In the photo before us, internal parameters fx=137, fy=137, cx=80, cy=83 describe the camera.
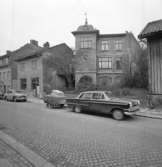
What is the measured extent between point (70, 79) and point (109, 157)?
880 inches

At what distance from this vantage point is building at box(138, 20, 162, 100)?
11000 millimetres

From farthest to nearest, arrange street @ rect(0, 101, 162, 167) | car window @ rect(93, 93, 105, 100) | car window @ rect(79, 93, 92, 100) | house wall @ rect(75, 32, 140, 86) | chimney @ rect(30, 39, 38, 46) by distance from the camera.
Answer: chimney @ rect(30, 39, 38, 46)
house wall @ rect(75, 32, 140, 86)
car window @ rect(79, 93, 92, 100)
car window @ rect(93, 93, 105, 100)
street @ rect(0, 101, 162, 167)

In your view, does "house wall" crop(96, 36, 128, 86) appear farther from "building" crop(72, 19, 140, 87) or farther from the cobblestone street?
the cobblestone street

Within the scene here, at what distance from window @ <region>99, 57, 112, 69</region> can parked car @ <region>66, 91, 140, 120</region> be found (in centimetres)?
1439

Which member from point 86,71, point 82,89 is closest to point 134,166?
point 82,89

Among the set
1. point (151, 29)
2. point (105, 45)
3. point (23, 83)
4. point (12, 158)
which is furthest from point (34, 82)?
point (12, 158)

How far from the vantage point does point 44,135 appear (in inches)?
209

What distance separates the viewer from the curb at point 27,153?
3.34 meters

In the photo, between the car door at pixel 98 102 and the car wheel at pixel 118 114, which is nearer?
the car wheel at pixel 118 114

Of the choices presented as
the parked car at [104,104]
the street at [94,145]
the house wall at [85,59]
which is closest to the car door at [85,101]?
the parked car at [104,104]

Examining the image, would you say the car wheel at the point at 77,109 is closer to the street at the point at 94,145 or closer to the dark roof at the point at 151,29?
the street at the point at 94,145

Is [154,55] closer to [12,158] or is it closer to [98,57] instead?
[12,158]

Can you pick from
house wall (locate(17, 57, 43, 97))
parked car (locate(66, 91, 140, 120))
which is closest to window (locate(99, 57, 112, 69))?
house wall (locate(17, 57, 43, 97))

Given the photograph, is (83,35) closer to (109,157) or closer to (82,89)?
(82,89)
